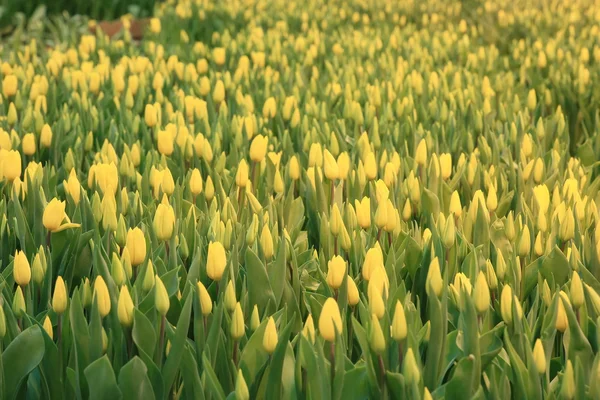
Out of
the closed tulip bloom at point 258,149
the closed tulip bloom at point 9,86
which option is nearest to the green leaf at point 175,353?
the closed tulip bloom at point 258,149

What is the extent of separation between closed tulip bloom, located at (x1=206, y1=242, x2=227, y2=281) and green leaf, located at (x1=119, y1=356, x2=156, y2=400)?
1.08 ft

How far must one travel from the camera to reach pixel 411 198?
7.98ft

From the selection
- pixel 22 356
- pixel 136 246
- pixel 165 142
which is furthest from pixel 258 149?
pixel 22 356

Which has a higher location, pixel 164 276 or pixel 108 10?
pixel 164 276

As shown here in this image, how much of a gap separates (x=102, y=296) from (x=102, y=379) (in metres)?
0.20

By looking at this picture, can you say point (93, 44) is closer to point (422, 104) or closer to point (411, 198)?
point (422, 104)

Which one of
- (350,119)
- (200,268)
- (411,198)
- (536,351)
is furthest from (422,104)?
(536,351)

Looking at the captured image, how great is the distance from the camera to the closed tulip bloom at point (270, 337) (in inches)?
59.9

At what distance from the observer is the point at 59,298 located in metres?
1.64

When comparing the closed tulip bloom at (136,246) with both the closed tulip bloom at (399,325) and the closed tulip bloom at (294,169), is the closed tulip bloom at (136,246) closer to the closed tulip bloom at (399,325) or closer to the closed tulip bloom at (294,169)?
the closed tulip bloom at (399,325)

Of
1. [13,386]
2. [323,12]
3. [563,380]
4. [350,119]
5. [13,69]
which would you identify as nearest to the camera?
[563,380]

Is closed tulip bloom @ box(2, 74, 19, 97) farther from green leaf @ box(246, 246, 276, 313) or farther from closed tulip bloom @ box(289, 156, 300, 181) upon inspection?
green leaf @ box(246, 246, 276, 313)

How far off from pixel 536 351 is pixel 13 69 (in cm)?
372

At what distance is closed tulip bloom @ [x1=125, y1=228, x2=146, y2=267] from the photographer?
181cm
